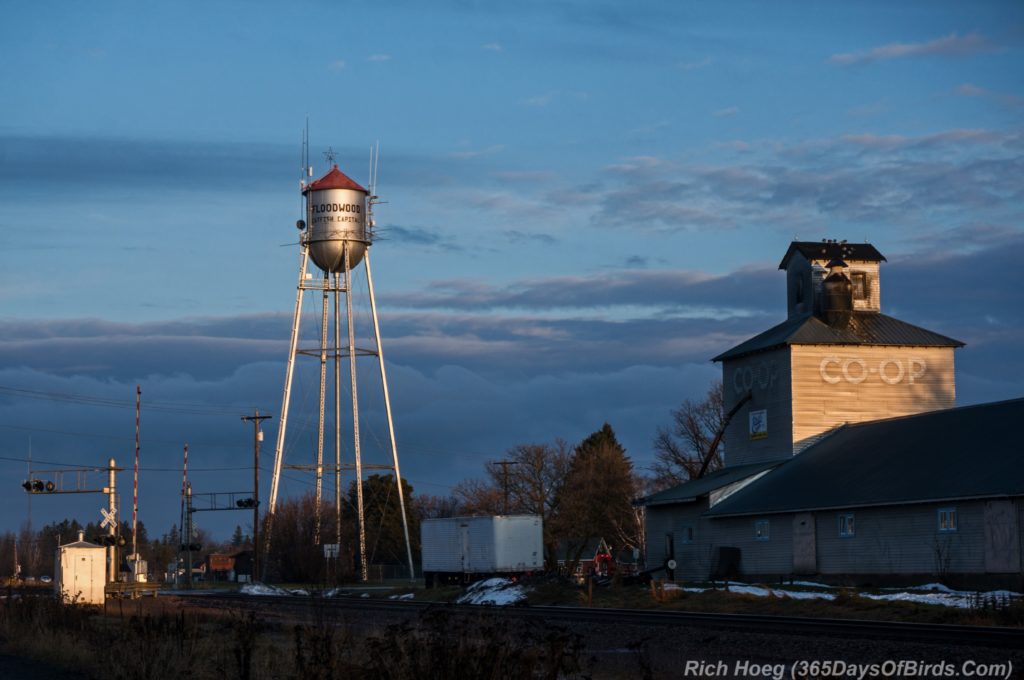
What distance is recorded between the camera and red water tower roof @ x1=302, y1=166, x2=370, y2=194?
7369 cm

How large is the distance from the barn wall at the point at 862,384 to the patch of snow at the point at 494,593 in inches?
552

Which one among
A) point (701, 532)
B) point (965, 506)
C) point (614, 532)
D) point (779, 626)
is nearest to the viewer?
point (779, 626)

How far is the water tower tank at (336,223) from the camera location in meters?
72.4

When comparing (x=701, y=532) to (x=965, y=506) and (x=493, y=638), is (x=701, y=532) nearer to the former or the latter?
(x=965, y=506)

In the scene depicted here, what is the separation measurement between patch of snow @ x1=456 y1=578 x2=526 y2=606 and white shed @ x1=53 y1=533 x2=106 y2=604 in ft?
40.7

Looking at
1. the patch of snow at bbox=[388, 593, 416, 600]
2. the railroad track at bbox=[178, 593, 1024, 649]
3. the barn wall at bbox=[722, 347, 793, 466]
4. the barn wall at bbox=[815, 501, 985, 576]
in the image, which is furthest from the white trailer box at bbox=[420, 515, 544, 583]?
the railroad track at bbox=[178, 593, 1024, 649]

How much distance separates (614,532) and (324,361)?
40097mm

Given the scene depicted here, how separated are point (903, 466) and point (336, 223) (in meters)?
37.1

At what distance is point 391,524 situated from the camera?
113 metres

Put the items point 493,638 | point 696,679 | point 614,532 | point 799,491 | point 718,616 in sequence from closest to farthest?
point 493,638 < point 696,679 < point 718,616 < point 799,491 < point 614,532

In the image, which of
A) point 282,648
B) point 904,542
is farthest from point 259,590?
point 282,648

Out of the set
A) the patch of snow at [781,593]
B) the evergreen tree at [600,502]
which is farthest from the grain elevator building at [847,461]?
the evergreen tree at [600,502]

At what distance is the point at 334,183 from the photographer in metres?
73.9

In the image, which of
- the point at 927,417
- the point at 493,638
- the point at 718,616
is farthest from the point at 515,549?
the point at 493,638
